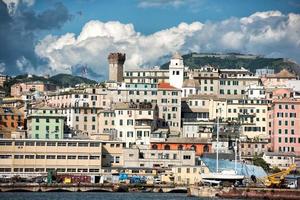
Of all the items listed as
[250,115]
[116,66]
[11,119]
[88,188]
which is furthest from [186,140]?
[116,66]

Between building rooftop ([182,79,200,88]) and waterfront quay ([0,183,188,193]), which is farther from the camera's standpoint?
building rooftop ([182,79,200,88])

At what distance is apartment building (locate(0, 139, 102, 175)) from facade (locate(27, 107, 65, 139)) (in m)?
9.44

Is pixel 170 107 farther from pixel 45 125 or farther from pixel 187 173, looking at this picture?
pixel 187 173

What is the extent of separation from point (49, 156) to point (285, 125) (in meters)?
36.0

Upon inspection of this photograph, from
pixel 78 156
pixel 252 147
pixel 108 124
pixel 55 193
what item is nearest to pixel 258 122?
pixel 252 147

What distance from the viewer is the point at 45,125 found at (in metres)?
120

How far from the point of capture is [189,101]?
135625 millimetres

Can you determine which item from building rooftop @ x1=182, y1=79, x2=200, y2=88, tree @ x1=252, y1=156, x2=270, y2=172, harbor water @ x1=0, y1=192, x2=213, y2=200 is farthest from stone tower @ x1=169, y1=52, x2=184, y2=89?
harbor water @ x1=0, y1=192, x2=213, y2=200

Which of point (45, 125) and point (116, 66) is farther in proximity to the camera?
point (116, 66)

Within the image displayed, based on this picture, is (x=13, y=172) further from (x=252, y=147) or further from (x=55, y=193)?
(x=252, y=147)

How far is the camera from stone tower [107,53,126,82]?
155 metres

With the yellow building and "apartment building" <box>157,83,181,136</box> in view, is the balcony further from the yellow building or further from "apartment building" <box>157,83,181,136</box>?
the yellow building

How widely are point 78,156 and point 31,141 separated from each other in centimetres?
594

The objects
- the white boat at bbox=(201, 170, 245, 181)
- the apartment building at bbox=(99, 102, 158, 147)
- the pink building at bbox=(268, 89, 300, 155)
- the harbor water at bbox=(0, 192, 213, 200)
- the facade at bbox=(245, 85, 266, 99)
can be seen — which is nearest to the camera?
the harbor water at bbox=(0, 192, 213, 200)
